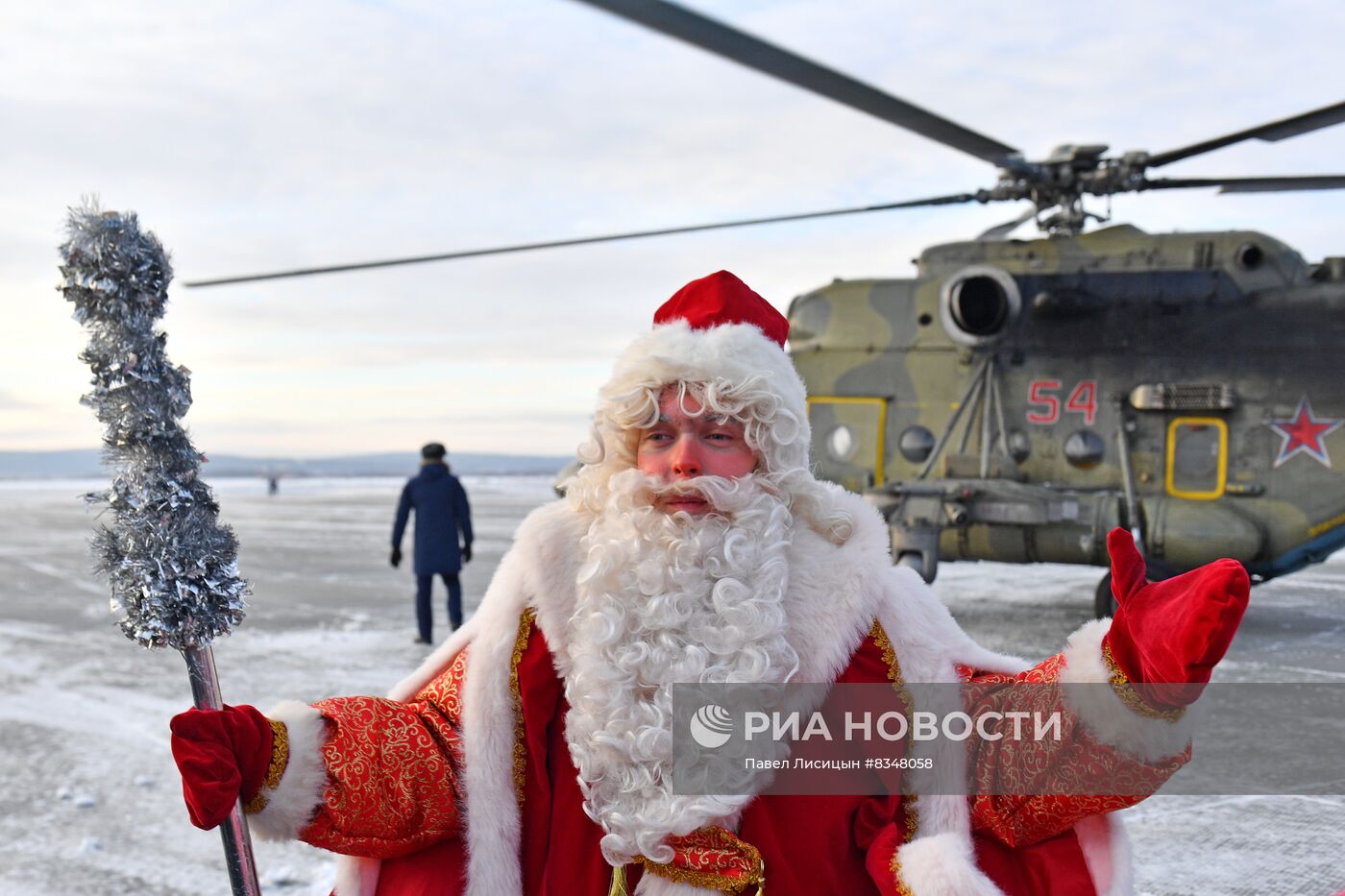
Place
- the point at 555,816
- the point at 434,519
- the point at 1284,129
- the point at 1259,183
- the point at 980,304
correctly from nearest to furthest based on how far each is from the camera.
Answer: the point at 555,816
the point at 1284,129
the point at 1259,183
the point at 434,519
the point at 980,304

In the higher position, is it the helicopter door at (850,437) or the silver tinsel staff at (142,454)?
Answer: the silver tinsel staff at (142,454)

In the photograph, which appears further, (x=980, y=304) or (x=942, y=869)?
(x=980, y=304)

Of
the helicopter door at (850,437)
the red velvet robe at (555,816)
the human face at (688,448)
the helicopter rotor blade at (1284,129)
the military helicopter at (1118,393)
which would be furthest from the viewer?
the helicopter door at (850,437)

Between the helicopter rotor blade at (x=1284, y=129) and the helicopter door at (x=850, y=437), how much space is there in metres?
3.00

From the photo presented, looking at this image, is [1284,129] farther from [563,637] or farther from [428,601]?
[428,601]

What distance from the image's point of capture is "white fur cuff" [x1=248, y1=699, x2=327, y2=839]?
1.85 metres

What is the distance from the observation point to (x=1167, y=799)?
421cm

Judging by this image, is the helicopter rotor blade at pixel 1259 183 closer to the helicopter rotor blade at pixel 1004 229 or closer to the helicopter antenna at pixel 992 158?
the helicopter antenna at pixel 992 158

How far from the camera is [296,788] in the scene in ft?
6.08

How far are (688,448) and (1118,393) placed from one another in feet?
21.2

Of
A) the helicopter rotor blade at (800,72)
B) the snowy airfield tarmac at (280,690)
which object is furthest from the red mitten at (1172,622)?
the helicopter rotor blade at (800,72)

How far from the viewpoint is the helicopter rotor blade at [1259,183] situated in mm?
6441
